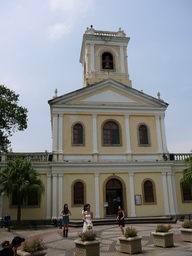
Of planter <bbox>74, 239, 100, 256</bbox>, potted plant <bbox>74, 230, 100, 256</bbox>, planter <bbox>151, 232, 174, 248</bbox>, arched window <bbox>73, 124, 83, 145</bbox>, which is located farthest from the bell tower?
planter <bbox>74, 239, 100, 256</bbox>

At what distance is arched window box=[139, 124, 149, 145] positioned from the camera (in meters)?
24.5

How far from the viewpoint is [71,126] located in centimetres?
2369

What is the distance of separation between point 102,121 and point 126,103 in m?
2.88

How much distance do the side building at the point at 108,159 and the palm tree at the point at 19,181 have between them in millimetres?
2325

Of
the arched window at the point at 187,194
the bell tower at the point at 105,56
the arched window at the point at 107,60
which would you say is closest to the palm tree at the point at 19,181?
the bell tower at the point at 105,56

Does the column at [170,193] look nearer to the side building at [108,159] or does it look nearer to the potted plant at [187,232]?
the side building at [108,159]

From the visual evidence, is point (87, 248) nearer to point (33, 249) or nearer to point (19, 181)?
point (33, 249)

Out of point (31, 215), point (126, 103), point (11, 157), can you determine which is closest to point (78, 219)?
point (31, 215)

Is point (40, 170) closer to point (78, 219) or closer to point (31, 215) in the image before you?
point (31, 215)

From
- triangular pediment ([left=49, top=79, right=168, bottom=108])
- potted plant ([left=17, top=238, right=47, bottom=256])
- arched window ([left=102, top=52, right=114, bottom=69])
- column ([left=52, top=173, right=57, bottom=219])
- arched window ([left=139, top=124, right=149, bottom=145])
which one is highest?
arched window ([left=102, top=52, right=114, bottom=69])

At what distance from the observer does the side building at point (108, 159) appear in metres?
22.1

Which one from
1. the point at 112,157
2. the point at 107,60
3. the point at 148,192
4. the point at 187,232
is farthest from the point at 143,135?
the point at 187,232

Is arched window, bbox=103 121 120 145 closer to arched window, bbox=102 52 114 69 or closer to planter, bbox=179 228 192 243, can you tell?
arched window, bbox=102 52 114 69

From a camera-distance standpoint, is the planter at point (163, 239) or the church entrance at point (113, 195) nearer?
the planter at point (163, 239)
